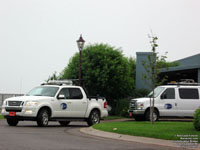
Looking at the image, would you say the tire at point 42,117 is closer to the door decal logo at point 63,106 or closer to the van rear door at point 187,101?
the door decal logo at point 63,106

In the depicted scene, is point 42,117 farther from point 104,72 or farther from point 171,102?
point 104,72

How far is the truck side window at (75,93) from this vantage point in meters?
24.6

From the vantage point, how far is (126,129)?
1845 centimetres

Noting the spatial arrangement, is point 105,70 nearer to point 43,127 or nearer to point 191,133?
point 43,127

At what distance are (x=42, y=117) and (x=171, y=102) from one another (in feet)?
31.1

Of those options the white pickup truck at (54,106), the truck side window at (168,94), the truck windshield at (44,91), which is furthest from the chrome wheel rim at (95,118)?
the truck side window at (168,94)

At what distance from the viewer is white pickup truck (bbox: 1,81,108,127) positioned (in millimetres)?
22406

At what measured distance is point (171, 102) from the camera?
29500mm

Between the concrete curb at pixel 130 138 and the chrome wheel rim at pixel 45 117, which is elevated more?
the chrome wheel rim at pixel 45 117

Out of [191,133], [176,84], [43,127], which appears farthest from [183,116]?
[191,133]

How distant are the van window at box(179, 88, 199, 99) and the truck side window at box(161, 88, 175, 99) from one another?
50cm

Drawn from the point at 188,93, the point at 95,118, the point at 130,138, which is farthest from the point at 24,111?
the point at 188,93

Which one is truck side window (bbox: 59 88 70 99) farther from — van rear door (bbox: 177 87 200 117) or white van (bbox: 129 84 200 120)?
van rear door (bbox: 177 87 200 117)

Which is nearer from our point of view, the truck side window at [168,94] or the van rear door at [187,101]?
the truck side window at [168,94]
